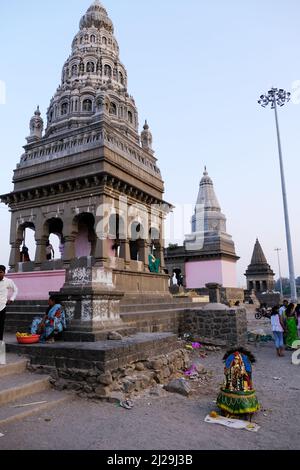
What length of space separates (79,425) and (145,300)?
8799 mm

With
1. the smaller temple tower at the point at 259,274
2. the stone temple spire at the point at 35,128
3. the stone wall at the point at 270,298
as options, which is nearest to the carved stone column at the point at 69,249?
the stone temple spire at the point at 35,128

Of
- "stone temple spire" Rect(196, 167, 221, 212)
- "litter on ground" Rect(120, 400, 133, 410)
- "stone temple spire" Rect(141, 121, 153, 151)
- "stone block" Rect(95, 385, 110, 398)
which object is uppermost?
"stone temple spire" Rect(196, 167, 221, 212)

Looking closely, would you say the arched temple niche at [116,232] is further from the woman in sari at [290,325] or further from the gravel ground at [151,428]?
the gravel ground at [151,428]

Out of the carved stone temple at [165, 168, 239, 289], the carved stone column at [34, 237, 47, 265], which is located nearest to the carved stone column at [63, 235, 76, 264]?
the carved stone column at [34, 237, 47, 265]

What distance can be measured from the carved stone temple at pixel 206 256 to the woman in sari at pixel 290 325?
17.6 metres

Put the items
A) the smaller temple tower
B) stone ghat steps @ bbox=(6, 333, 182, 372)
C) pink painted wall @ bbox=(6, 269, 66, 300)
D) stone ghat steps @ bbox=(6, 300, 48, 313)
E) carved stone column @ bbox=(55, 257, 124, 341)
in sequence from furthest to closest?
the smaller temple tower → pink painted wall @ bbox=(6, 269, 66, 300) → stone ghat steps @ bbox=(6, 300, 48, 313) → carved stone column @ bbox=(55, 257, 124, 341) → stone ghat steps @ bbox=(6, 333, 182, 372)

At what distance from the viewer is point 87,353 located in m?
5.44

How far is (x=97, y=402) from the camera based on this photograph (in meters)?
4.99

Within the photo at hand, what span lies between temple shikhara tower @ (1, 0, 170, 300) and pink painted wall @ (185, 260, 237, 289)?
1300 cm

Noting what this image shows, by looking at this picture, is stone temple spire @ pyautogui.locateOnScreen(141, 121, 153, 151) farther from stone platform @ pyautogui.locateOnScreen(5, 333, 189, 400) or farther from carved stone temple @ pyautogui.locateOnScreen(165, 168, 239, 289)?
stone platform @ pyautogui.locateOnScreen(5, 333, 189, 400)

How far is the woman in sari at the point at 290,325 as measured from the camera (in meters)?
11.2

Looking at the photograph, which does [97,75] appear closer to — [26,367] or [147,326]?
[147,326]

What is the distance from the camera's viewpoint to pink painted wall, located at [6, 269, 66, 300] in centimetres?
1280
